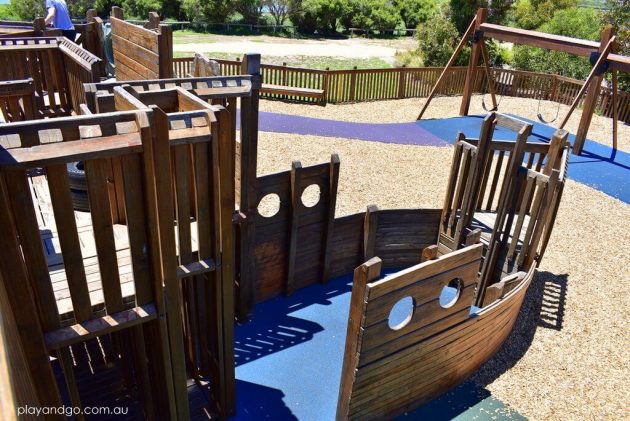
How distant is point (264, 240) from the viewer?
244 inches

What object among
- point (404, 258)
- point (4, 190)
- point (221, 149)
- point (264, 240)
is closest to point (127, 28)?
point (264, 240)

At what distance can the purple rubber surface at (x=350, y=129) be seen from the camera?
13203mm

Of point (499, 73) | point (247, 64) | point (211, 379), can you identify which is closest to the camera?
point (211, 379)

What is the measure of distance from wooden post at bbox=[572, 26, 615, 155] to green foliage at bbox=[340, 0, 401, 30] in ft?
100

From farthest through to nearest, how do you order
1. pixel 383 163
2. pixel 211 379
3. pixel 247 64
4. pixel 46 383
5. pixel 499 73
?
pixel 499 73
pixel 383 163
pixel 247 64
pixel 211 379
pixel 46 383

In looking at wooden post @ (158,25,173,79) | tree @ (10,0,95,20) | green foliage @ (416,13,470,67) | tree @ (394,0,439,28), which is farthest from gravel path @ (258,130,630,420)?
tree @ (394,0,439,28)

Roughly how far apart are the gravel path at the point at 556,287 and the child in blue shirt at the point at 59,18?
4.26 m

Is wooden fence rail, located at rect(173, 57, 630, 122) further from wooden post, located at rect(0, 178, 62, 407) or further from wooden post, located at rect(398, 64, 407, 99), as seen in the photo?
wooden post, located at rect(0, 178, 62, 407)

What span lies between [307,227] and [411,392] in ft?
8.04

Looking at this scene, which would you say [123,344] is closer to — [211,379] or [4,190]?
[211,379]

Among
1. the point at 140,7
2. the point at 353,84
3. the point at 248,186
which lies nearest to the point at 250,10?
the point at 140,7

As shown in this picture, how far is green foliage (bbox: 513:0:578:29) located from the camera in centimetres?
3048

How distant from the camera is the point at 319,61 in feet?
88.8

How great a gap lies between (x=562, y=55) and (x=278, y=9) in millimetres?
26482
